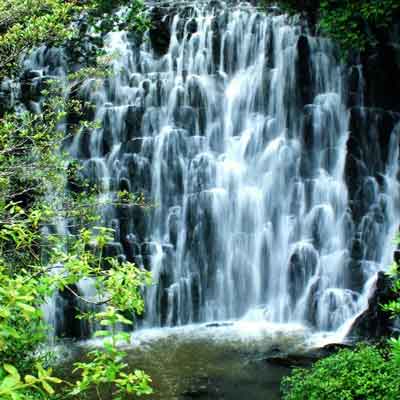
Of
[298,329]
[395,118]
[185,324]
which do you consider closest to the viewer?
[298,329]

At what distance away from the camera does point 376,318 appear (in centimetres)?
1245

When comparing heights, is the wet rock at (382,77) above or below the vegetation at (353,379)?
above

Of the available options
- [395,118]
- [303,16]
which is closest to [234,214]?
[395,118]

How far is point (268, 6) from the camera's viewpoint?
725 inches

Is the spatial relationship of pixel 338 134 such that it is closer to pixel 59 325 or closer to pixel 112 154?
pixel 112 154

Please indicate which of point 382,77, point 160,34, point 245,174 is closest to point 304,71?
point 382,77

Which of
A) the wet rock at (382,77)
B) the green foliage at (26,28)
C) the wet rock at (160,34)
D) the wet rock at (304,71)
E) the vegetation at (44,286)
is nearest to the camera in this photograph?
the vegetation at (44,286)

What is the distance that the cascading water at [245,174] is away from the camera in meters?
15.2

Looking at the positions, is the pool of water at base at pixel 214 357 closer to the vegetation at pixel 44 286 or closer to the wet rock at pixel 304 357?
the wet rock at pixel 304 357

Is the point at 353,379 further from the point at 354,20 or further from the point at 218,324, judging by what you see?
the point at 354,20

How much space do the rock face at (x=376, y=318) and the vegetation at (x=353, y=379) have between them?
12.5ft

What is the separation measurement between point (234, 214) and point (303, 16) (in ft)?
22.5

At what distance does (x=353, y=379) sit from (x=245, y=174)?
31.3 ft

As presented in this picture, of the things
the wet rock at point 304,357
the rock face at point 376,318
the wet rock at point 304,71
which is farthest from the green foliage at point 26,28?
the wet rock at point 304,71
